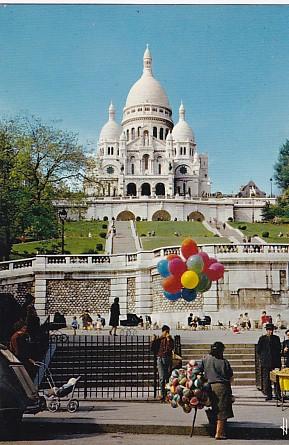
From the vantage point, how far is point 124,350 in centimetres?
1044

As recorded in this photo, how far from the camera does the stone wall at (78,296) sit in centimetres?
1420

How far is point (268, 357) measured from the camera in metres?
9.10

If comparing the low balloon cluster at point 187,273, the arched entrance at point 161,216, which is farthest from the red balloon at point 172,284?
the arched entrance at point 161,216

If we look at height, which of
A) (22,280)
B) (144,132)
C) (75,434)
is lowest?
(75,434)

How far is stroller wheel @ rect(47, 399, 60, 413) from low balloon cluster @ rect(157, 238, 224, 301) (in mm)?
3512

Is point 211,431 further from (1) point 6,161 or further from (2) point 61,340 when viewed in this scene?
(1) point 6,161

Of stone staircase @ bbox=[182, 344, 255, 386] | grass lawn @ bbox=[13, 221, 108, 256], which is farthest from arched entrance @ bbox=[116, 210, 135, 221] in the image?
stone staircase @ bbox=[182, 344, 255, 386]

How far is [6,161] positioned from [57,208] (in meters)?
Result: 1.58

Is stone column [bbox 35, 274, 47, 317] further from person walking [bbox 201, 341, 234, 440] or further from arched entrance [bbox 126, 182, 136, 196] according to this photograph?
arched entrance [bbox 126, 182, 136, 196]

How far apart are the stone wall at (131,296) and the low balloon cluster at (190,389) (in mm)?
7197

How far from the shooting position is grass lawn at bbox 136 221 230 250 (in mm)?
14953

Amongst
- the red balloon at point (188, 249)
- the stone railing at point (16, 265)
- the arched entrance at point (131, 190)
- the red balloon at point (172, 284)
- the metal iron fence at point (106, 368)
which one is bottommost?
the metal iron fence at point (106, 368)

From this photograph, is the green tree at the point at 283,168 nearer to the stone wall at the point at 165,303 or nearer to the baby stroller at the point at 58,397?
the stone wall at the point at 165,303

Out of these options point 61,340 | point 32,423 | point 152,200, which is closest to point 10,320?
point 61,340
